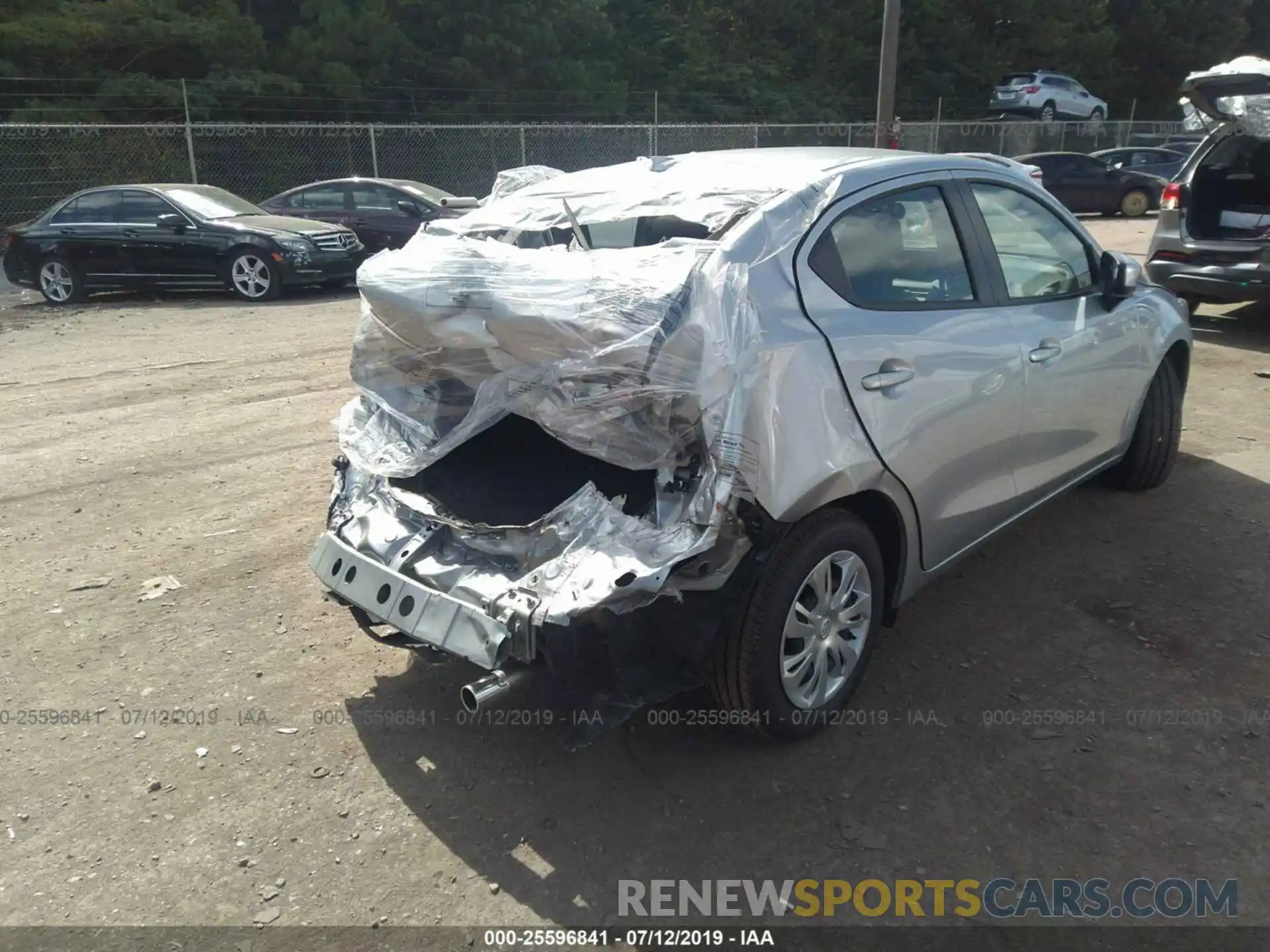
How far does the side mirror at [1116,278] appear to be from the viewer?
427cm

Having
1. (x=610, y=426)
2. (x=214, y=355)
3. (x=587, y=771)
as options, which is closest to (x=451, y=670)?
(x=587, y=771)

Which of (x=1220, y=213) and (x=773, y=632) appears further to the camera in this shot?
(x=1220, y=213)

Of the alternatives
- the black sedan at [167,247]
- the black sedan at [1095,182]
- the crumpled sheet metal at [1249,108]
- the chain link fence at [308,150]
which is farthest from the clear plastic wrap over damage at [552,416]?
the black sedan at [1095,182]

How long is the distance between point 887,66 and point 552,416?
49.0ft

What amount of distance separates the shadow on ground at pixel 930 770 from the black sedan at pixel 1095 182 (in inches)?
787

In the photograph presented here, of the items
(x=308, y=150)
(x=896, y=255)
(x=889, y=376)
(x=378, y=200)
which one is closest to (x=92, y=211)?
(x=378, y=200)

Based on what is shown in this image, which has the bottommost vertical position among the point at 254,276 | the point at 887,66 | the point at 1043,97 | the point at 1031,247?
the point at 254,276

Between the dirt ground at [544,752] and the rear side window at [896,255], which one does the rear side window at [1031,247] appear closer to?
the rear side window at [896,255]

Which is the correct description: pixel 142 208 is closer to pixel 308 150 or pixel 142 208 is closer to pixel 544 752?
pixel 308 150

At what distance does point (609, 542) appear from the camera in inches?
107

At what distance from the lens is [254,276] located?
12.0 m

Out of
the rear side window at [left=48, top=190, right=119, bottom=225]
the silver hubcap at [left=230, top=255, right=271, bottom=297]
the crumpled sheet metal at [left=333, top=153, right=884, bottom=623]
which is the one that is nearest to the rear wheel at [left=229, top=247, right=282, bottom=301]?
the silver hubcap at [left=230, top=255, right=271, bottom=297]

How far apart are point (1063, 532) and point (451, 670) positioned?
9.68 feet

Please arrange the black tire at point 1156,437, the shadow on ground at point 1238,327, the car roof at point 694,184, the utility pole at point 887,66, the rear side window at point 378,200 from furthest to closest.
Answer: the utility pole at point 887,66, the rear side window at point 378,200, the shadow on ground at point 1238,327, the black tire at point 1156,437, the car roof at point 694,184
